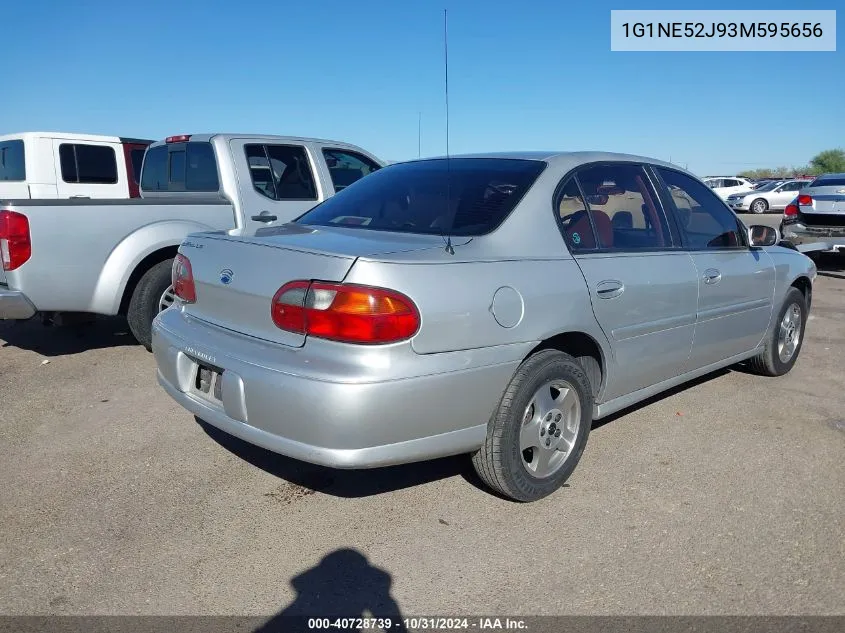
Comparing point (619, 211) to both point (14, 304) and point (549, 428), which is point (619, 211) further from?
point (14, 304)

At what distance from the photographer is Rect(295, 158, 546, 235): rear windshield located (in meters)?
3.30

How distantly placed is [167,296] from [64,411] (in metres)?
1.48

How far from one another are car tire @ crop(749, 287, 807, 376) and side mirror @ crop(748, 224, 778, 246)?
0.60 meters

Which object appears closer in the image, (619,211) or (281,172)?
(619,211)

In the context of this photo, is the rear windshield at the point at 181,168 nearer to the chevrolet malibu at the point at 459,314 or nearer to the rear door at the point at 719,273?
the chevrolet malibu at the point at 459,314

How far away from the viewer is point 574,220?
3.47 m

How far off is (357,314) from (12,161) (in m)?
9.77

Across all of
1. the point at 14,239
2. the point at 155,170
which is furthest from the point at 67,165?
the point at 14,239

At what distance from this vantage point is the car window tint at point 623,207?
3.65m

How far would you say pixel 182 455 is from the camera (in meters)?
3.81

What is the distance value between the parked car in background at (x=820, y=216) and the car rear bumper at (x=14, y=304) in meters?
10.3

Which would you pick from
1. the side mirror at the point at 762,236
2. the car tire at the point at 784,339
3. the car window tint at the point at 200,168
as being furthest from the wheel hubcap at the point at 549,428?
the car window tint at the point at 200,168

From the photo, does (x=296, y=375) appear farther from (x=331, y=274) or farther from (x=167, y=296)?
(x=167, y=296)

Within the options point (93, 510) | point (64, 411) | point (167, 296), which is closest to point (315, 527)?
point (93, 510)
